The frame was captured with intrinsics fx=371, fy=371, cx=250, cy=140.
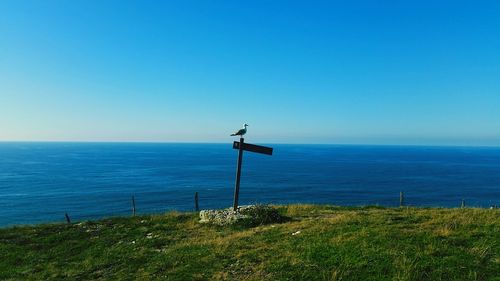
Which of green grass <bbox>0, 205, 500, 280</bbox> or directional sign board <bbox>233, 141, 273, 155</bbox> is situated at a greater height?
directional sign board <bbox>233, 141, 273, 155</bbox>

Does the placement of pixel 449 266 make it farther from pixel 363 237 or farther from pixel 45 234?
pixel 45 234

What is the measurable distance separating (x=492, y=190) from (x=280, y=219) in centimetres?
10624

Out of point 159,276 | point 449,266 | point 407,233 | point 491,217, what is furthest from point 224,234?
point 491,217

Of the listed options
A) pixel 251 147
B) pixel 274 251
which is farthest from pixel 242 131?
pixel 274 251

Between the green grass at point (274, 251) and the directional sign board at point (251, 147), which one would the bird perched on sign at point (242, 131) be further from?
the green grass at point (274, 251)

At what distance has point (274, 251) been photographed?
12203 mm

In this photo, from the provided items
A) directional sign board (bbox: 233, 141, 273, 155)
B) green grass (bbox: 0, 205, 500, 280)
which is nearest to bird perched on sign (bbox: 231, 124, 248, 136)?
directional sign board (bbox: 233, 141, 273, 155)

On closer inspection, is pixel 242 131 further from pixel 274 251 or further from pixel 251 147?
pixel 274 251

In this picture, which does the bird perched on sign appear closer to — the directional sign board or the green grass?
the directional sign board

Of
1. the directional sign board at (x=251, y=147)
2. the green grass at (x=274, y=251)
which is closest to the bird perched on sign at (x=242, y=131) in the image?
the directional sign board at (x=251, y=147)

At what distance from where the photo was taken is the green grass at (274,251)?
33.1 ft

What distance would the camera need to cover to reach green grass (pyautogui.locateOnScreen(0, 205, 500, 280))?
10078 millimetres

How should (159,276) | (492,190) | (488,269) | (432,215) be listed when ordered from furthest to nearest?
(492,190) < (432,215) < (159,276) < (488,269)

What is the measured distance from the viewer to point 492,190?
333 feet
